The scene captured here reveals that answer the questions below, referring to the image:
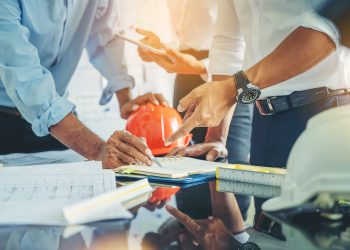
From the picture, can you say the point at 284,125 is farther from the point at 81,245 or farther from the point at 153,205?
the point at 81,245

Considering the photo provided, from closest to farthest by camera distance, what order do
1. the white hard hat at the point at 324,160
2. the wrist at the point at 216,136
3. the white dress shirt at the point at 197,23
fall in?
1. the white hard hat at the point at 324,160
2. the wrist at the point at 216,136
3. the white dress shirt at the point at 197,23

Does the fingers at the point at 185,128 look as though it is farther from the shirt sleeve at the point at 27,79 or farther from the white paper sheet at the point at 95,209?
the white paper sheet at the point at 95,209

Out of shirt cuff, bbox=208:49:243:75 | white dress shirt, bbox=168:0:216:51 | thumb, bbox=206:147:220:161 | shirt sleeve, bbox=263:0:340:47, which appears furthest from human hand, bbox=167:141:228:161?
white dress shirt, bbox=168:0:216:51

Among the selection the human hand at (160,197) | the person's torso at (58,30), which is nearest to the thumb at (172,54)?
the person's torso at (58,30)

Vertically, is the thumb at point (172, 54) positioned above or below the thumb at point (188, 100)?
above

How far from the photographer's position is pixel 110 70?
76.9 inches

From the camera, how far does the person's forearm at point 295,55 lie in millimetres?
975

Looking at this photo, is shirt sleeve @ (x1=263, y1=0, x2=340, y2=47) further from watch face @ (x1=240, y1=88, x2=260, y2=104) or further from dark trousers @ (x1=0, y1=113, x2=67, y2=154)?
dark trousers @ (x1=0, y1=113, x2=67, y2=154)

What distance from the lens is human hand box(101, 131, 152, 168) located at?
45.0 inches

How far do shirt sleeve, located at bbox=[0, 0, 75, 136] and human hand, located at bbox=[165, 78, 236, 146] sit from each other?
379 mm

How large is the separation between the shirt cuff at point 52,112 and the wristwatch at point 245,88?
0.53m

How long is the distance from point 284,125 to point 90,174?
67 centimetres

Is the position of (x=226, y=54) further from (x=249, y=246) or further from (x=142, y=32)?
(x=249, y=246)

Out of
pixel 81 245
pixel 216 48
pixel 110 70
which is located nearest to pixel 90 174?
pixel 81 245
